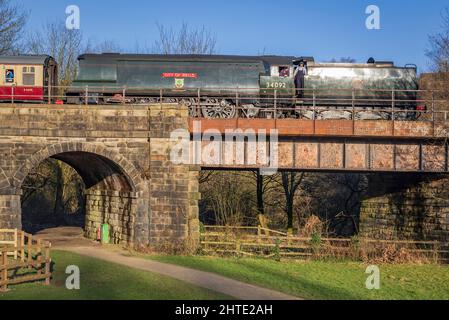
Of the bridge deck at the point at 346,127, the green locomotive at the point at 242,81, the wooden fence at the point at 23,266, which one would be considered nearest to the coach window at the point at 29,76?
the green locomotive at the point at 242,81

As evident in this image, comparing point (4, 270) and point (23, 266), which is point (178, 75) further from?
point (4, 270)

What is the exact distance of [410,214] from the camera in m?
27.2

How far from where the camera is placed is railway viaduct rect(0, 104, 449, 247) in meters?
24.0

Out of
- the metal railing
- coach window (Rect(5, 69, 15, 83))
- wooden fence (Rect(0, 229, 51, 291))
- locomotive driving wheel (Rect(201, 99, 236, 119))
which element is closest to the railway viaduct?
locomotive driving wheel (Rect(201, 99, 236, 119))

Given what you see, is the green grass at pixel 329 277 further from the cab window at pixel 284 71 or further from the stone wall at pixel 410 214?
the cab window at pixel 284 71

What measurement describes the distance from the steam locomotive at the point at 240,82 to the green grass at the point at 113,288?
35.2ft

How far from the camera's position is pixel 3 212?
23578mm

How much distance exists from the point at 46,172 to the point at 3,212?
64.1ft

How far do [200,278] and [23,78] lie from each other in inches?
561

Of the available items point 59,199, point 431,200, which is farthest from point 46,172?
point 431,200

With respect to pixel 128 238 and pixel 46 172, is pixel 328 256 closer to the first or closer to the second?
pixel 128 238
